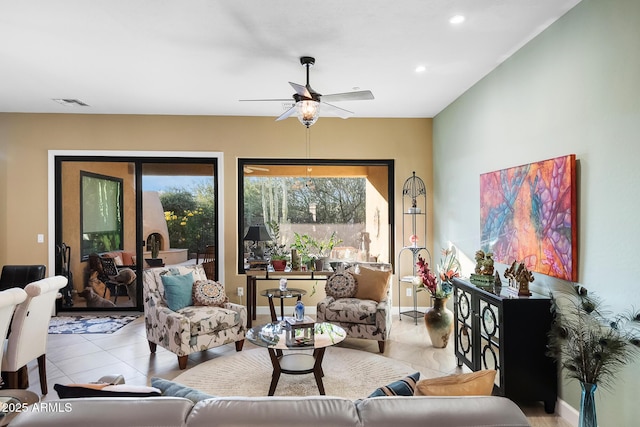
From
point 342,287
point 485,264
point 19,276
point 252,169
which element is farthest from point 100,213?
point 485,264

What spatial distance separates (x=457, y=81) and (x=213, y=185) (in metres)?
3.56

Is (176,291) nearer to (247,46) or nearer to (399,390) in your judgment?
(247,46)

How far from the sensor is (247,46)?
11.2 ft

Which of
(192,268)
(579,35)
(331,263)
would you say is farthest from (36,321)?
(579,35)

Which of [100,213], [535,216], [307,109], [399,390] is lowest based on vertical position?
[399,390]

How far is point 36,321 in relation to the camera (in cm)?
304

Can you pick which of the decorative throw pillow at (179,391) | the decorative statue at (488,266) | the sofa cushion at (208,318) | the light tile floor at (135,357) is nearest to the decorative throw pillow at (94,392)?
the decorative throw pillow at (179,391)

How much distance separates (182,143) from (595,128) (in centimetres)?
492

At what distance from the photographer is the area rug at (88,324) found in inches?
191

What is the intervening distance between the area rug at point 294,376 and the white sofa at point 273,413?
1963 mm

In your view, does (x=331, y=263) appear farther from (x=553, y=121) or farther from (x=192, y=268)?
(x=553, y=121)

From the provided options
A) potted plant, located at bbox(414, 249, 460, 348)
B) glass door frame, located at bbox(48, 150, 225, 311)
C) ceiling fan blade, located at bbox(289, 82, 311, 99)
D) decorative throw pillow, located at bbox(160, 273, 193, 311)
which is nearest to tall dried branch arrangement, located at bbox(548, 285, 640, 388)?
potted plant, located at bbox(414, 249, 460, 348)

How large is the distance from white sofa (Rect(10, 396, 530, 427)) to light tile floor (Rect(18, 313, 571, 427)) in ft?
6.75

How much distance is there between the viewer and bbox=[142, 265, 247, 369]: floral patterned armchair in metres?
3.64
